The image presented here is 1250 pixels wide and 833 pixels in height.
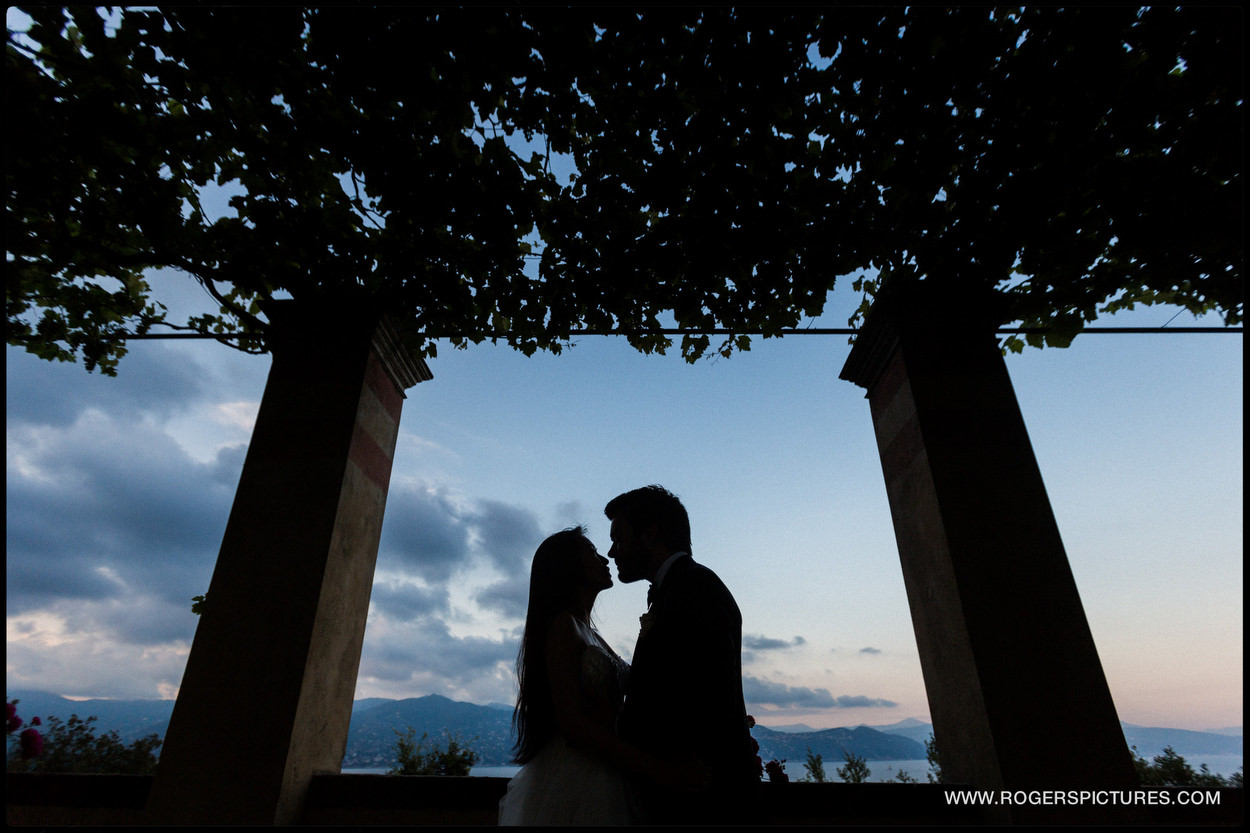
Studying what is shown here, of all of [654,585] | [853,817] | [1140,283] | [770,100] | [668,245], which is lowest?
[853,817]

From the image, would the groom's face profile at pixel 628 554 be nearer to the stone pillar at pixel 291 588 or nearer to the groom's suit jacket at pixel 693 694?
the groom's suit jacket at pixel 693 694

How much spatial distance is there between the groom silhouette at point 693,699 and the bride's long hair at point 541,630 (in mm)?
539

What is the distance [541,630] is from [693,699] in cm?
105

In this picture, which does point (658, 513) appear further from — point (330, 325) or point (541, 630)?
point (330, 325)

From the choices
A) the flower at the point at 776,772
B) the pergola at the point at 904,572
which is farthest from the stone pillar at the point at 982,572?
the flower at the point at 776,772

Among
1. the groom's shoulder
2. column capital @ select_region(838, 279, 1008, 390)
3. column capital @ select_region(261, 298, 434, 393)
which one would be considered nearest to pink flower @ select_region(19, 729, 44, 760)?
column capital @ select_region(261, 298, 434, 393)

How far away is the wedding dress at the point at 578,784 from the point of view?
2480 millimetres

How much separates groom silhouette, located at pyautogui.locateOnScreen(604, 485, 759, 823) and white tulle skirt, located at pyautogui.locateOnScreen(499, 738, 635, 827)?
0.15 metres

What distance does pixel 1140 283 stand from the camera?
4.11 m

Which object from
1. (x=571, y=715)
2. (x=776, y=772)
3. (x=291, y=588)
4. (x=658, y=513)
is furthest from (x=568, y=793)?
(x=291, y=588)

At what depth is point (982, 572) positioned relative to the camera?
3.34 meters

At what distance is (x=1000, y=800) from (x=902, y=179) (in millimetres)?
4075

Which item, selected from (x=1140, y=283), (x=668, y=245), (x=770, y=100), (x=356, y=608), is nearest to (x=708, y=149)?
(x=770, y=100)

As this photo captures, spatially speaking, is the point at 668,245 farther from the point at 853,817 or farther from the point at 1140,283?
the point at 853,817
